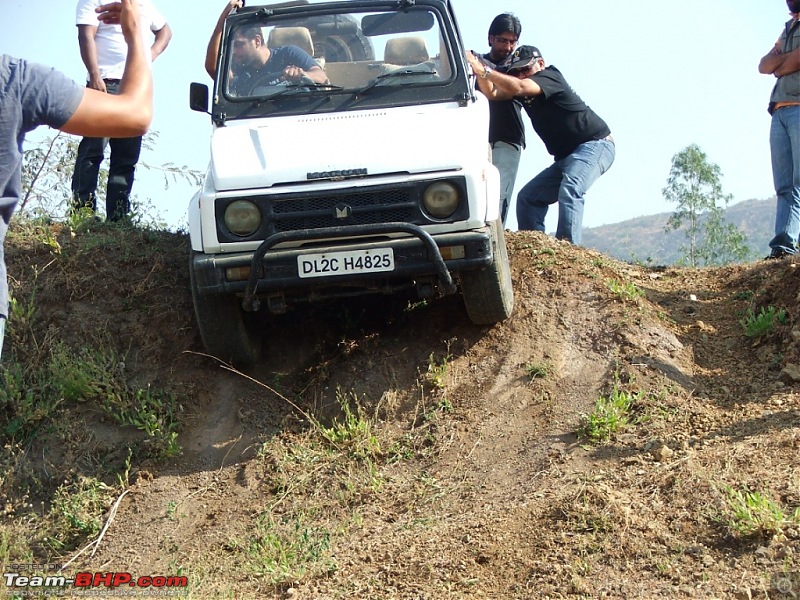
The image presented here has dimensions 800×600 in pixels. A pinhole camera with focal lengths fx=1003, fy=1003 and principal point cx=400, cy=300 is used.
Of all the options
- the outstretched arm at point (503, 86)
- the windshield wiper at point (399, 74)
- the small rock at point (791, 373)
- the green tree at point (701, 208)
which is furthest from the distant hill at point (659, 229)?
the windshield wiper at point (399, 74)

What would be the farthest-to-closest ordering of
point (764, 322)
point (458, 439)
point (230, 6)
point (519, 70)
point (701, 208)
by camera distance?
point (701, 208)
point (519, 70)
point (230, 6)
point (764, 322)
point (458, 439)

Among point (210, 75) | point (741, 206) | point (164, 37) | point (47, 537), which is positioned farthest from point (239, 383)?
point (741, 206)

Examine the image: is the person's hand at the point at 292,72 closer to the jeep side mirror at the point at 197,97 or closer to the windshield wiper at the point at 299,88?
the windshield wiper at the point at 299,88

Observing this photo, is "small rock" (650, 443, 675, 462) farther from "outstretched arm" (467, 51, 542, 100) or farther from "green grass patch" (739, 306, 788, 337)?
"outstretched arm" (467, 51, 542, 100)

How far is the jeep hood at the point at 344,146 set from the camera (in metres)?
5.60

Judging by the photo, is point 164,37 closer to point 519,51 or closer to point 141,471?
point 519,51

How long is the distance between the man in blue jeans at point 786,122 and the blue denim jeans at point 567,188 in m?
1.27

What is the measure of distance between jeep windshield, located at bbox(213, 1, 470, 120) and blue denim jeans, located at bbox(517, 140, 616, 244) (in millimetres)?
Answer: 1738

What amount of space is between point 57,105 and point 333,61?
3879mm

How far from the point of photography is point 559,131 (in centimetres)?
797

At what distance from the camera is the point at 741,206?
6319cm

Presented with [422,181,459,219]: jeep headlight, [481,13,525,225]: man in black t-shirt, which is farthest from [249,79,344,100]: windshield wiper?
[481,13,525,225]: man in black t-shirt

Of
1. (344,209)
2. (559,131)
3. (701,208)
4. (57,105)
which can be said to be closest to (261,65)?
(344,209)

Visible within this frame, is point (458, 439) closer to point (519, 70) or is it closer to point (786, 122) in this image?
point (519, 70)
